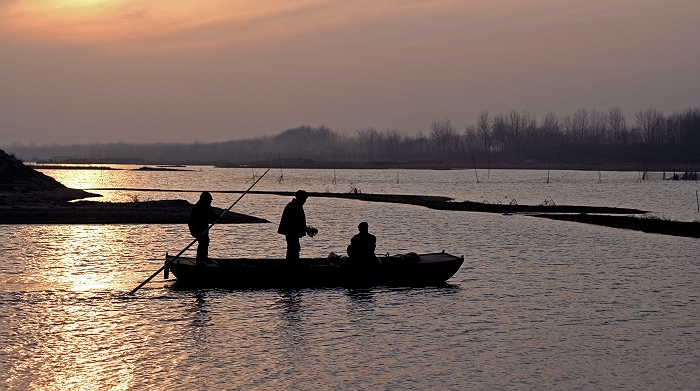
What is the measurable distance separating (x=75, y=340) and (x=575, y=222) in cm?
3123

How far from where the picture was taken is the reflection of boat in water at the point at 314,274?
1925cm

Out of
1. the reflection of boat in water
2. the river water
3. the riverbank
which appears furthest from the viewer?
the riverbank

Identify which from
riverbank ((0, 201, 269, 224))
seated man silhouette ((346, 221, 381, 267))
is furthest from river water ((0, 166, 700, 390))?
riverbank ((0, 201, 269, 224))

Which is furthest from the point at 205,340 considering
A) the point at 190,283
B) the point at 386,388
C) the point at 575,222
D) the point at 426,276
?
the point at 575,222

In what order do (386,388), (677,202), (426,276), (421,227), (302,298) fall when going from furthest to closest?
(677,202) < (421,227) < (426,276) < (302,298) < (386,388)

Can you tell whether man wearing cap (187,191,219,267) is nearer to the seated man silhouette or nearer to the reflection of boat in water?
the reflection of boat in water

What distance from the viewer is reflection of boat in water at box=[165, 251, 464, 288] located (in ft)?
63.2

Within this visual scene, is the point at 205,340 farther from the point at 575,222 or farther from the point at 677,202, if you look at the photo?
the point at 677,202

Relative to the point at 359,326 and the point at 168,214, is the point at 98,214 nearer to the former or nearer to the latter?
the point at 168,214

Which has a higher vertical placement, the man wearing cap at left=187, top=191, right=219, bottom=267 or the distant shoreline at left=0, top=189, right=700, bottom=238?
the man wearing cap at left=187, top=191, right=219, bottom=267

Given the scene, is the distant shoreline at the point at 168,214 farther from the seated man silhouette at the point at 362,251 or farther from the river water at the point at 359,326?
the seated man silhouette at the point at 362,251

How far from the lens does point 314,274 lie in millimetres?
19531

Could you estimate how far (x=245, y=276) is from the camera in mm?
19297

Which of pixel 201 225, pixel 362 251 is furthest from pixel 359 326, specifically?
pixel 201 225
